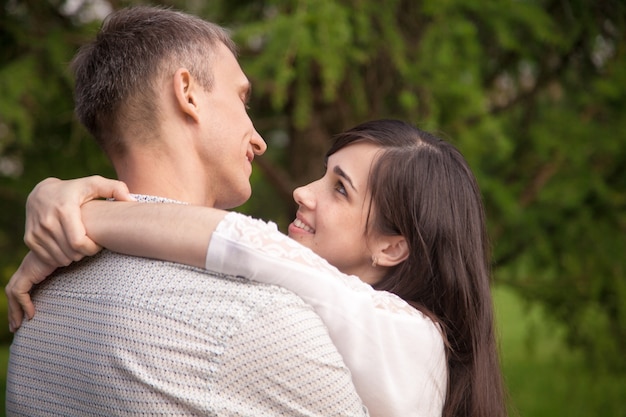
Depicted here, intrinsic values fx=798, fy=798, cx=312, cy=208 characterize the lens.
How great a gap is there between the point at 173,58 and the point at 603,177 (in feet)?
11.1

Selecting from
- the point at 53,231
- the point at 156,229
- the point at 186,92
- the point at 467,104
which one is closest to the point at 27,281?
the point at 53,231

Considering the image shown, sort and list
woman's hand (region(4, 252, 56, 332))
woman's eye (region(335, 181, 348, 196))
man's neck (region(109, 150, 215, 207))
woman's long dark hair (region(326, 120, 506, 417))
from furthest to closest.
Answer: woman's eye (region(335, 181, 348, 196)) < woman's long dark hair (region(326, 120, 506, 417)) < man's neck (region(109, 150, 215, 207)) < woman's hand (region(4, 252, 56, 332))

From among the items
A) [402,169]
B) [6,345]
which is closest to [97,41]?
[402,169]

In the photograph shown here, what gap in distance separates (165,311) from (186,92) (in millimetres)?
684

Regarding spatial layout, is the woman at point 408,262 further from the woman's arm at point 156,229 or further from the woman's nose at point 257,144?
the woman's nose at point 257,144

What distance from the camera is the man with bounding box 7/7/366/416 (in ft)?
5.75

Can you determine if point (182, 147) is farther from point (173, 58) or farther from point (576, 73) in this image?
point (576, 73)

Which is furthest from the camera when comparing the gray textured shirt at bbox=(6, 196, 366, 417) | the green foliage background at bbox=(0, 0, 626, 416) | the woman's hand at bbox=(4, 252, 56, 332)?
the green foliage background at bbox=(0, 0, 626, 416)

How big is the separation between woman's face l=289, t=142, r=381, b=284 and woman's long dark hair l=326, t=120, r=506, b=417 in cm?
4

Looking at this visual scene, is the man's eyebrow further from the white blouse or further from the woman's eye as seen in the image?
the white blouse

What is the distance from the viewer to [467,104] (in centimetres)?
447

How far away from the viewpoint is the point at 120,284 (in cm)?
186

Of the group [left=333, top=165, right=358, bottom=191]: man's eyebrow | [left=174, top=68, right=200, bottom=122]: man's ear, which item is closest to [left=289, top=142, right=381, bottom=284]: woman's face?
[left=333, top=165, right=358, bottom=191]: man's eyebrow

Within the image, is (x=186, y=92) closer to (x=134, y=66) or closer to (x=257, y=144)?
(x=134, y=66)
